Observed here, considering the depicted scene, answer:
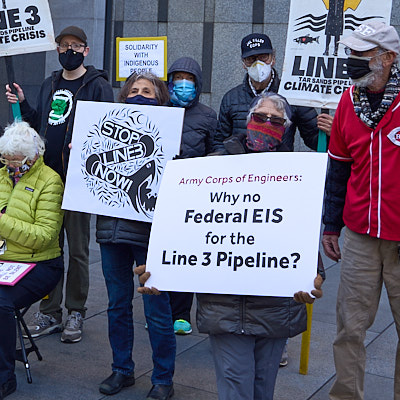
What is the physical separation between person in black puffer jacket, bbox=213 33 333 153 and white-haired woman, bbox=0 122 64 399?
114cm

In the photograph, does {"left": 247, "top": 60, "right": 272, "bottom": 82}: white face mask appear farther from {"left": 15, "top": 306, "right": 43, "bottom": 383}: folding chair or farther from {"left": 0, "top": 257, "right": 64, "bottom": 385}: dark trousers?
{"left": 15, "top": 306, "right": 43, "bottom": 383}: folding chair

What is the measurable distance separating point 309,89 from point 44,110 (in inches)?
76.5

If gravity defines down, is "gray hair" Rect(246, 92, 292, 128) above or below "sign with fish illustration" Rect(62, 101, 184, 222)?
above

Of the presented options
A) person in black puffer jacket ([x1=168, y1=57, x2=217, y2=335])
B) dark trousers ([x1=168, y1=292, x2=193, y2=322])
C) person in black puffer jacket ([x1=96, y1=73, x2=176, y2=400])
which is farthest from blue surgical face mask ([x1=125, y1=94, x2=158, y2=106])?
dark trousers ([x1=168, y1=292, x2=193, y2=322])

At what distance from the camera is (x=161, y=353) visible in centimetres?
406

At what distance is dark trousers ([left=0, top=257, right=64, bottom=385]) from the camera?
4035 millimetres

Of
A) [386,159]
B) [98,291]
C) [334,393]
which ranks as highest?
[386,159]

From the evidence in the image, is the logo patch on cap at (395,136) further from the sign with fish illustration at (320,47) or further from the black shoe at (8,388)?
the black shoe at (8,388)

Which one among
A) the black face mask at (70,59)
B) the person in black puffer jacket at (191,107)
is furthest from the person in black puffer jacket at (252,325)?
the black face mask at (70,59)

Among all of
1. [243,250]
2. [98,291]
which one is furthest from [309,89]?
[98,291]

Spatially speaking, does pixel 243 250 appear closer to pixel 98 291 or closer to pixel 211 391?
pixel 211 391

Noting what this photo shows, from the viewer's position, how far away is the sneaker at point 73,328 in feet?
16.3

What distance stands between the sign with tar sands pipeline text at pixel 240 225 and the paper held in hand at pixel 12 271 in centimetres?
133

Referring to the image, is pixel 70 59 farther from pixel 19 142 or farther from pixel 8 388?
pixel 8 388
